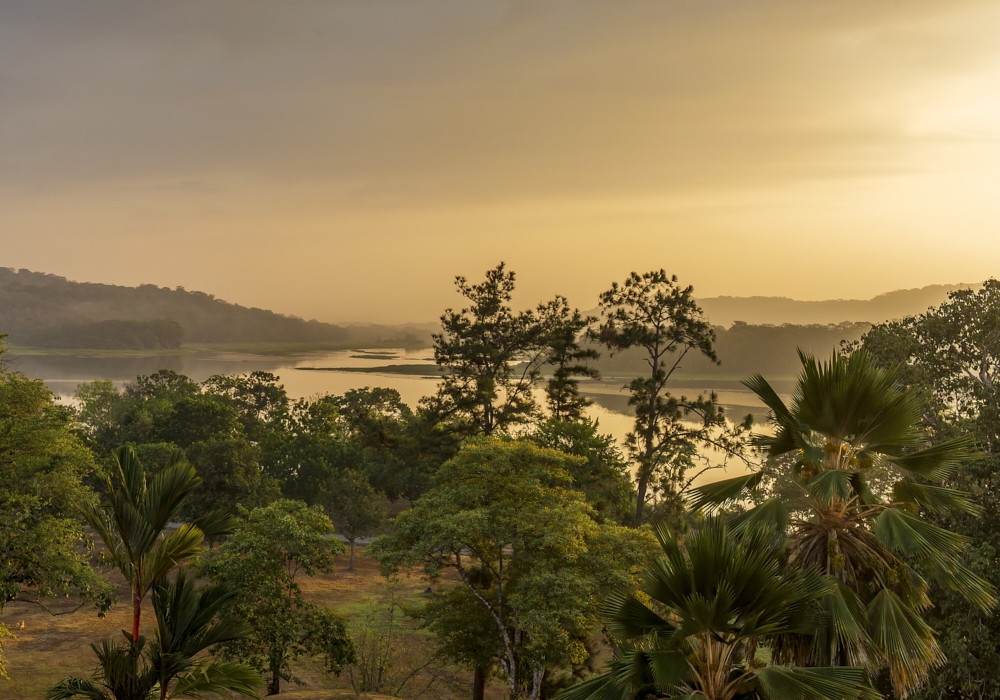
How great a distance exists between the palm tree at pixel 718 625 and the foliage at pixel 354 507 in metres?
34.7

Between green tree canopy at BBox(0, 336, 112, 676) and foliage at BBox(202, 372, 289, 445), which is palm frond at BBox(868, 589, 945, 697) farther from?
foliage at BBox(202, 372, 289, 445)

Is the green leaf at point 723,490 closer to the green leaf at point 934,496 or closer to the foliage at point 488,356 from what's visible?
the green leaf at point 934,496

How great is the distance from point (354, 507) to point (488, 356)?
14.2 meters

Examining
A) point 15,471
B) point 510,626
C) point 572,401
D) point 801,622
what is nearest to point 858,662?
point 801,622

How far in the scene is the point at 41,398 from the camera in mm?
20453

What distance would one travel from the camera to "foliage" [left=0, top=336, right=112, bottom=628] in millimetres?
16234

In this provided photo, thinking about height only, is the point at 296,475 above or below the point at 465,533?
below

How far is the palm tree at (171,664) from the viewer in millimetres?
10633

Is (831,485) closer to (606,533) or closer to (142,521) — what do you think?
(606,533)

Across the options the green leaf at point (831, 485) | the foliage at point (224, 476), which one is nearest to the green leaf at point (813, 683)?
the green leaf at point (831, 485)

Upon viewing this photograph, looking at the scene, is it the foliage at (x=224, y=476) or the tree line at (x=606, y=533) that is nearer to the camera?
the tree line at (x=606, y=533)

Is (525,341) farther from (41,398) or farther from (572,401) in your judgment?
(41,398)

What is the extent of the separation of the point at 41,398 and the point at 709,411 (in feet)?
80.7

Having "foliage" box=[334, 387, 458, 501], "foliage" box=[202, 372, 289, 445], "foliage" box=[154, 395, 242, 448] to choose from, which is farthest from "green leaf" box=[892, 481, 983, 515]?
"foliage" box=[202, 372, 289, 445]
